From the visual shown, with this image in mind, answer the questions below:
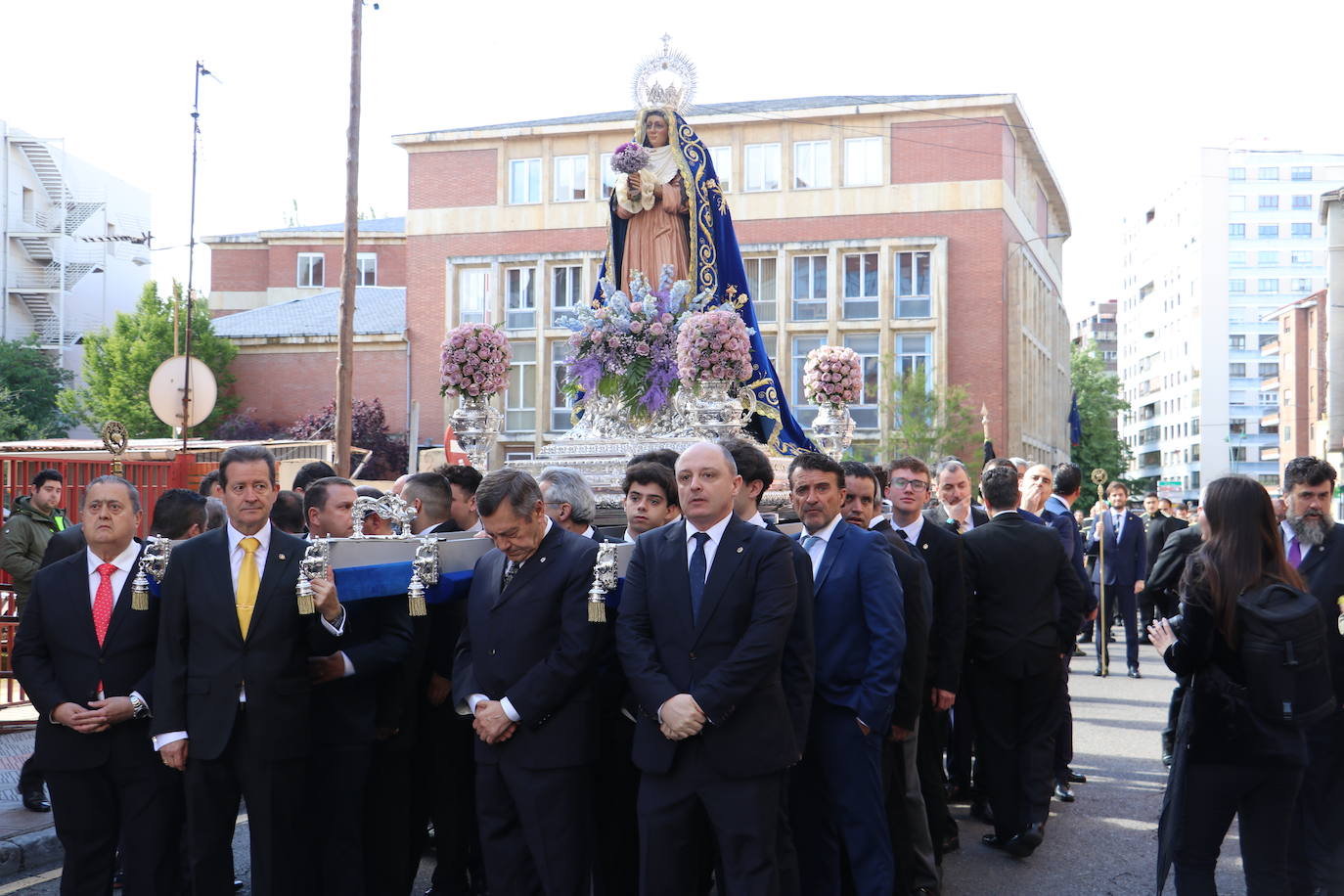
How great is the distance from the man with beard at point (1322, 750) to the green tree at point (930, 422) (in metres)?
33.7

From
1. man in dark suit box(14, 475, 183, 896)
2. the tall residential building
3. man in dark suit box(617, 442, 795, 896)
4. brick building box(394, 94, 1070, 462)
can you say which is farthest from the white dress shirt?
the tall residential building

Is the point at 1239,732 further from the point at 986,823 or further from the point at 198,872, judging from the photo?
the point at 198,872

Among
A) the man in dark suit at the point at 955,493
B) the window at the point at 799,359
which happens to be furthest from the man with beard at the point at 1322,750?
the window at the point at 799,359

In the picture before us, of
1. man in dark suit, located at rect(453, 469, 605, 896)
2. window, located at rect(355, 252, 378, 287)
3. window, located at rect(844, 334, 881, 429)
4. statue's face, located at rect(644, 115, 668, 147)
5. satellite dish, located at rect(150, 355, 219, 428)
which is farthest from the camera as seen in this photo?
window, located at rect(355, 252, 378, 287)

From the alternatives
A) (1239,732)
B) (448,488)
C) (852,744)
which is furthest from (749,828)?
(448,488)

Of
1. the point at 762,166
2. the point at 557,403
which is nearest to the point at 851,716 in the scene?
the point at 762,166

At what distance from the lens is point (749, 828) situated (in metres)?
4.62

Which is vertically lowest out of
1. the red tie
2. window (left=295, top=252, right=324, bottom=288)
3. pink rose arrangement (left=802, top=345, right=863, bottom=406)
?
the red tie

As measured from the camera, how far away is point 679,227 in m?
11.0

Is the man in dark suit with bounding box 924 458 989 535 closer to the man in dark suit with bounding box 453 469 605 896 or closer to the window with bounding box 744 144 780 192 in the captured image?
the man in dark suit with bounding box 453 469 605 896

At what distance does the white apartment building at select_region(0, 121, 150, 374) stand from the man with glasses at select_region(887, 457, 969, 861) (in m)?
47.1

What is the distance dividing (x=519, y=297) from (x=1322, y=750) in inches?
1639

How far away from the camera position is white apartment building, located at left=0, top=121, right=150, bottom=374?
49.5 meters

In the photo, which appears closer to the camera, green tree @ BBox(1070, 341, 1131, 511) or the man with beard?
the man with beard
